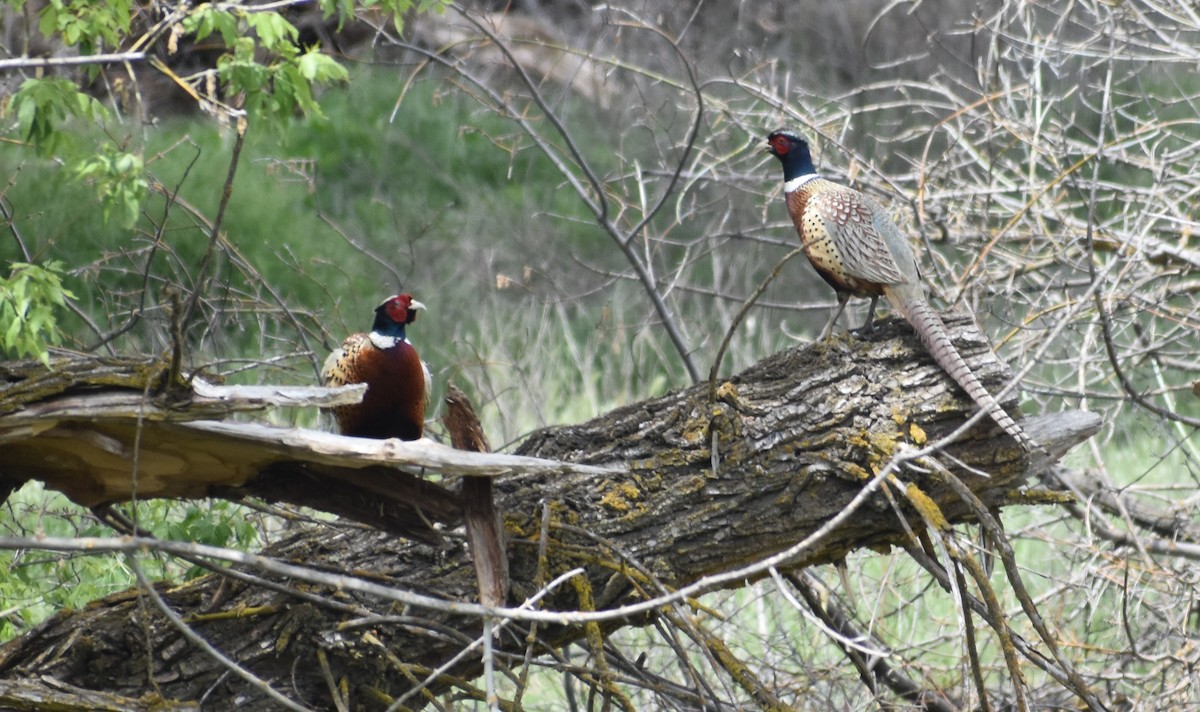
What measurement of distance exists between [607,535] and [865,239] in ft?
4.20

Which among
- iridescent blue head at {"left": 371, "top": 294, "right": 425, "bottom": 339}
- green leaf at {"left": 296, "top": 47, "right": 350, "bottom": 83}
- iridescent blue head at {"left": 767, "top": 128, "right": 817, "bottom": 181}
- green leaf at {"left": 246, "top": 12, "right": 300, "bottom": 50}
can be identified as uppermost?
iridescent blue head at {"left": 767, "top": 128, "right": 817, "bottom": 181}

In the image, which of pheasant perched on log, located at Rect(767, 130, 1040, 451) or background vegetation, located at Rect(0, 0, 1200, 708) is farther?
background vegetation, located at Rect(0, 0, 1200, 708)

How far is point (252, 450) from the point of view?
2.53m

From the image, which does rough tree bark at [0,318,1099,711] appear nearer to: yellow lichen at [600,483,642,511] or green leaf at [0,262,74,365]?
yellow lichen at [600,483,642,511]

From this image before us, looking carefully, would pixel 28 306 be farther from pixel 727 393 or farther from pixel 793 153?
pixel 793 153

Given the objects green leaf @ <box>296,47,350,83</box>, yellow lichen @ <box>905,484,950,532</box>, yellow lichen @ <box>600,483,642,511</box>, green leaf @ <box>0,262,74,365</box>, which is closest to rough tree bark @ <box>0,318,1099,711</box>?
yellow lichen @ <box>600,483,642,511</box>

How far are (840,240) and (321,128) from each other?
8822 mm

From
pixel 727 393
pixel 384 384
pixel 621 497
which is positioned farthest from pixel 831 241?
pixel 384 384

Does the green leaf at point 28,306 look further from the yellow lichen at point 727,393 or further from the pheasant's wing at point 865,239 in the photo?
the pheasant's wing at point 865,239

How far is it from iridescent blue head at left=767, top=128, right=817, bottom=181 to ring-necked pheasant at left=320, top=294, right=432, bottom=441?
1.46m

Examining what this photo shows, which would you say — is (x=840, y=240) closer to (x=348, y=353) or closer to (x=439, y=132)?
(x=348, y=353)

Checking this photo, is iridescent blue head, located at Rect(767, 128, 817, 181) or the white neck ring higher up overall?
iridescent blue head, located at Rect(767, 128, 817, 181)

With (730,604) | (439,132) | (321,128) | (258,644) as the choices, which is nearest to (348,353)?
(258,644)

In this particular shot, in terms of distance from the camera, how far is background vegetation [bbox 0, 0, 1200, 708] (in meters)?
3.80
